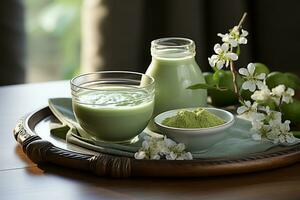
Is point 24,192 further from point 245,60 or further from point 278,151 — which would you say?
point 245,60

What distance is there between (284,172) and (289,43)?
1.16 metres

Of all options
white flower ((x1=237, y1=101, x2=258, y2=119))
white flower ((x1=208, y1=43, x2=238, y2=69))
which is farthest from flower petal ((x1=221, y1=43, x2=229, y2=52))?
white flower ((x1=237, y1=101, x2=258, y2=119))

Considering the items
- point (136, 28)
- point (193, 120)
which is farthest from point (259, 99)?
point (136, 28)

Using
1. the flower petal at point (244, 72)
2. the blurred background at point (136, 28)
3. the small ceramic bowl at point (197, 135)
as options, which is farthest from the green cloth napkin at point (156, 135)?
the blurred background at point (136, 28)

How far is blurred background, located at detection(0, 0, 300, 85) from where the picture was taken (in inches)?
82.4

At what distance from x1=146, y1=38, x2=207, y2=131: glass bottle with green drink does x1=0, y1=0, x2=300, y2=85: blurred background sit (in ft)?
2.51

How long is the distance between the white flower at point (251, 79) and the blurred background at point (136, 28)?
88 cm

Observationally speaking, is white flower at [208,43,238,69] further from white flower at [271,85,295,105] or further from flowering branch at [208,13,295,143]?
white flower at [271,85,295,105]

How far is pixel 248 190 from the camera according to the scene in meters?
1.10

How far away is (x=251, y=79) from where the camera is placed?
1271 millimetres

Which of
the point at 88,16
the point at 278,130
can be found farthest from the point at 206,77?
the point at 88,16

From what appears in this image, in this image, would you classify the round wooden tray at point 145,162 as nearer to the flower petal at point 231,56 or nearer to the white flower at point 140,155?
the white flower at point 140,155

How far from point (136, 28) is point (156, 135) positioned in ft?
2.82

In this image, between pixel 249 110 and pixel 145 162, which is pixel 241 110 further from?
pixel 145 162
